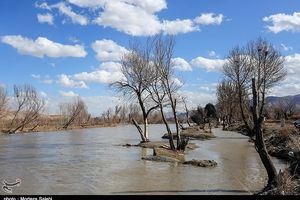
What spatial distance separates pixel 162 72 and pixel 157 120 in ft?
431

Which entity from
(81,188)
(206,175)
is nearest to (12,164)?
(81,188)

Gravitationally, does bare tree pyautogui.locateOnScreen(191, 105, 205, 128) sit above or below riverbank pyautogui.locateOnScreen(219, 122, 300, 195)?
above

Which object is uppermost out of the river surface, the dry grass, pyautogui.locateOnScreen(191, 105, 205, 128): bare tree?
pyautogui.locateOnScreen(191, 105, 205, 128): bare tree

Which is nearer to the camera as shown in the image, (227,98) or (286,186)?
(286,186)

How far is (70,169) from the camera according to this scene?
80.5ft

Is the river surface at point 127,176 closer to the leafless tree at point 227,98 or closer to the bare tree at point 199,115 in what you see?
the leafless tree at point 227,98

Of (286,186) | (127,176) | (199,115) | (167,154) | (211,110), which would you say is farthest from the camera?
(211,110)

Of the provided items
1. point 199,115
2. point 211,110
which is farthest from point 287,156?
point 211,110

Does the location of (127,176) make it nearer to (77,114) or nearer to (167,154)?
(167,154)

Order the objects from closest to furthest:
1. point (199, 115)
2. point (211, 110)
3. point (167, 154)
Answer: point (167, 154) → point (199, 115) → point (211, 110)

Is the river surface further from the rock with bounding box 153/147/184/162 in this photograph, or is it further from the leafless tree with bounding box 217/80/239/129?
the leafless tree with bounding box 217/80/239/129

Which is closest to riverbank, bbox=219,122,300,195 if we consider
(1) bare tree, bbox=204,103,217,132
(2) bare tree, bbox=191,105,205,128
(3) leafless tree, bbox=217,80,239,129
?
(3) leafless tree, bbox=217,80,239,129

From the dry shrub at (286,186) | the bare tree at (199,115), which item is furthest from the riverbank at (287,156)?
the bare tree at (199,115)

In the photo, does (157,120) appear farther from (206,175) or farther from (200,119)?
(206,175)
